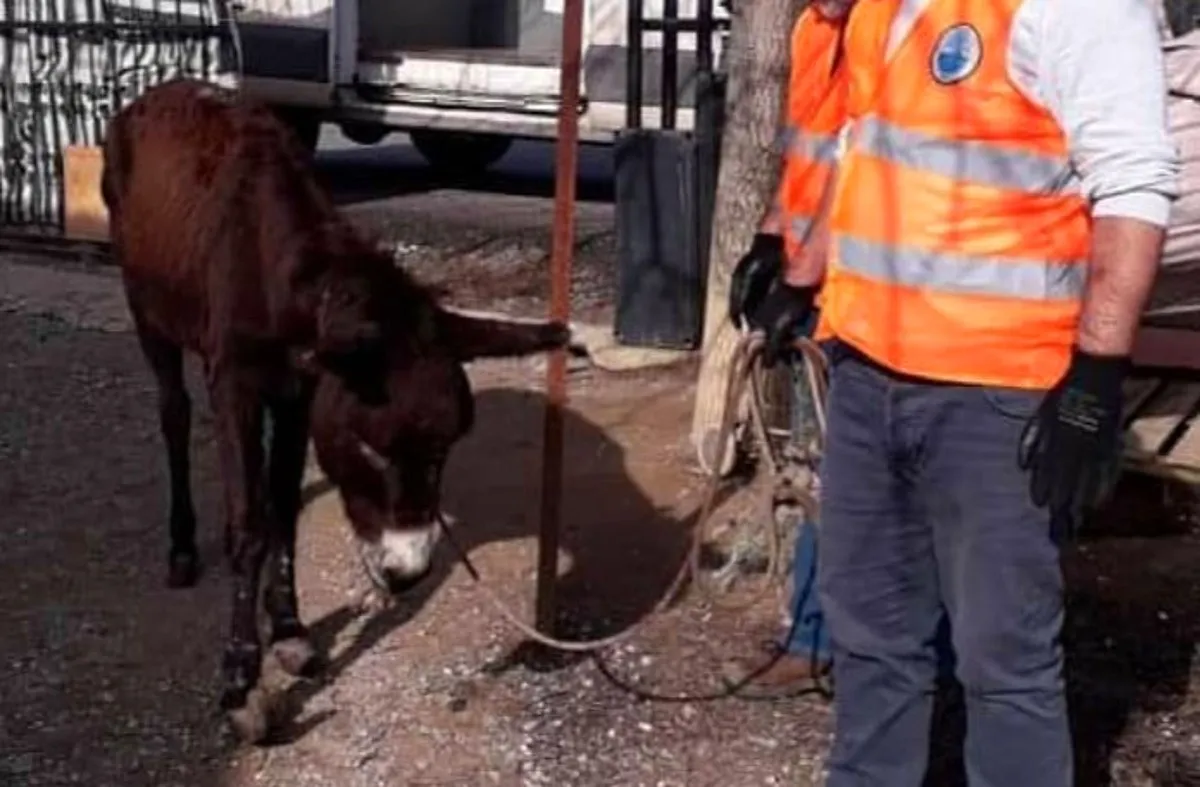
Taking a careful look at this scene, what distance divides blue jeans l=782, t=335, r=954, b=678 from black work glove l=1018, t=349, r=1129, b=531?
1.93m

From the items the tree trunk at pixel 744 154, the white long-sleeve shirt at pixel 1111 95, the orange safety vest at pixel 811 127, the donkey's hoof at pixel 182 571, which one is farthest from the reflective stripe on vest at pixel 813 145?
the donkey's hoof at pixel 182 571

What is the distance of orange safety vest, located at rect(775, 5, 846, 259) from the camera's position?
5.40 meters

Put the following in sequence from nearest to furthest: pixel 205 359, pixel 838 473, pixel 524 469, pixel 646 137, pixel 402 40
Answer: pixel 838 473 → pixel 205 359 → pixel 524 469 → pixel 646 137 → pixel 402 40

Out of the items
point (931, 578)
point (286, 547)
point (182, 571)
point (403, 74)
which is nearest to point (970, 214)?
point (931, 578)

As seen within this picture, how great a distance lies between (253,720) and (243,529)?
20.7 inches

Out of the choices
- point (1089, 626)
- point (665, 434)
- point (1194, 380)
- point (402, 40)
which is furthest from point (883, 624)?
point (402, 40)

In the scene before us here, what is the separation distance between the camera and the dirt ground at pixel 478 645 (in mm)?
6090

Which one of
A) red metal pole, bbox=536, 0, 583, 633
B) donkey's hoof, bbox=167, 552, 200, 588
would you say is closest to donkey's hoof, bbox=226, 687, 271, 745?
red metal pole, bbox=536, 0, 583, 633

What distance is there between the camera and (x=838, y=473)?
4773 millimetres

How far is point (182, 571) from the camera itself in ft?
24.4

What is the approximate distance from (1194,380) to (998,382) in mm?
3139

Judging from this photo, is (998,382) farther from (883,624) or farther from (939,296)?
(883,624)

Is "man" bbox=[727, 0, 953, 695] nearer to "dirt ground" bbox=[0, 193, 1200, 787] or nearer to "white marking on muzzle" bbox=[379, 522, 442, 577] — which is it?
"dirt ground" bbox=[0, 193, 1200, 787]

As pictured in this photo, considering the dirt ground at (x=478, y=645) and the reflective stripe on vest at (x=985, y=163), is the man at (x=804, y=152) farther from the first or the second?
the dirt ground at (x=478, y=645)
